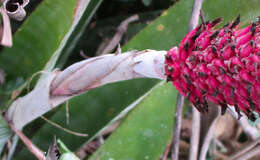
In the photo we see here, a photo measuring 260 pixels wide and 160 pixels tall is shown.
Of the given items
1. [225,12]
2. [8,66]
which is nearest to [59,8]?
[8,66]

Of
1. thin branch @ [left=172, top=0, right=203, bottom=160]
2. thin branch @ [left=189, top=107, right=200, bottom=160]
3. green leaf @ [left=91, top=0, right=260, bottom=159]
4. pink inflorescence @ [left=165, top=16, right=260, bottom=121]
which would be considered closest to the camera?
pink inflorescence @ [left=165, top=16, right=260, bottom=121]

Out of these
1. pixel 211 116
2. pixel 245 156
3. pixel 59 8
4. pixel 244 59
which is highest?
pixel 59 8

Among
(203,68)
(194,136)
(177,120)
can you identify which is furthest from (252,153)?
(203,68)

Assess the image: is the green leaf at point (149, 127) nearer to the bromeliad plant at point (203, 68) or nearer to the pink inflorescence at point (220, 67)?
the bromeliad plant at point (203, 68)

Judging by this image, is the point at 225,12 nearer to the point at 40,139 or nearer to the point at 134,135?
the point at 134,135

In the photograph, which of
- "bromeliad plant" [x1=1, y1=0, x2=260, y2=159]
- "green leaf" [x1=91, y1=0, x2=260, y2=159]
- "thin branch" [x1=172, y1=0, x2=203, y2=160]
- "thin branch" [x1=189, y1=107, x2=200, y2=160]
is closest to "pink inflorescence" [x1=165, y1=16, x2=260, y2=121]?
"bromeliad plant" [x1=1, y1=0, x2=260, y2=159]

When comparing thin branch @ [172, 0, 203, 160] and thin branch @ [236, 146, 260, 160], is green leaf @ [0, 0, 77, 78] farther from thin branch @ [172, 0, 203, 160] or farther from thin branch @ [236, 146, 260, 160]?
thin branch @ [236, 146, 260, 160]
